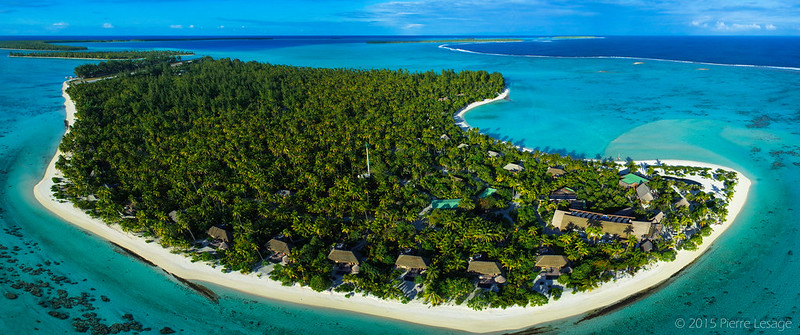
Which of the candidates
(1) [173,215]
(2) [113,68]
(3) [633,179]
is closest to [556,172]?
(3) [633,179]

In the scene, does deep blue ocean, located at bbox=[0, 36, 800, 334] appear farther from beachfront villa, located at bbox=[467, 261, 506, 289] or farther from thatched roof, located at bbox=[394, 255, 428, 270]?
beachfront villa, located at bbox=[467, 261, 506, 289]

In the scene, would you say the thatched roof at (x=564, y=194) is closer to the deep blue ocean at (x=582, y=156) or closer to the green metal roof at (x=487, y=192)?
the green metal roof at (x=487, y=192)

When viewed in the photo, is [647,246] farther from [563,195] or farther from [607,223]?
[563,195]

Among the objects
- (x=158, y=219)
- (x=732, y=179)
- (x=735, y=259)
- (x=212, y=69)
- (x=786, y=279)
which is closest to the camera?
(x=786, y=279)

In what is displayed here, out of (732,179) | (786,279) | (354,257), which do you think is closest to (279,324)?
(354,257)

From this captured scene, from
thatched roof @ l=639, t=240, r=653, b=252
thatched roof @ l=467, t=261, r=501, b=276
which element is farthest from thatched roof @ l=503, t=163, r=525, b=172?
thatched roof @ l=467, t=261, r=501, b=276

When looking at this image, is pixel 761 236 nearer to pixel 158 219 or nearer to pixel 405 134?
pixel 405 134

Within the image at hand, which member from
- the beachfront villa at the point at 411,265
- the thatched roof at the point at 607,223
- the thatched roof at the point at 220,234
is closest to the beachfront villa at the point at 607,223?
the thatched roof at the point at 607,223

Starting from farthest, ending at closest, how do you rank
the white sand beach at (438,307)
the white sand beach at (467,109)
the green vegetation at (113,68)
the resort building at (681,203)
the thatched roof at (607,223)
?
1. the green vegetation at (113,68)
2. the white sand beach at (467,109)
3. the resort building at (681,203)
4. the thatched roof at (607,223)
5. the white sand beach at (438,307)
